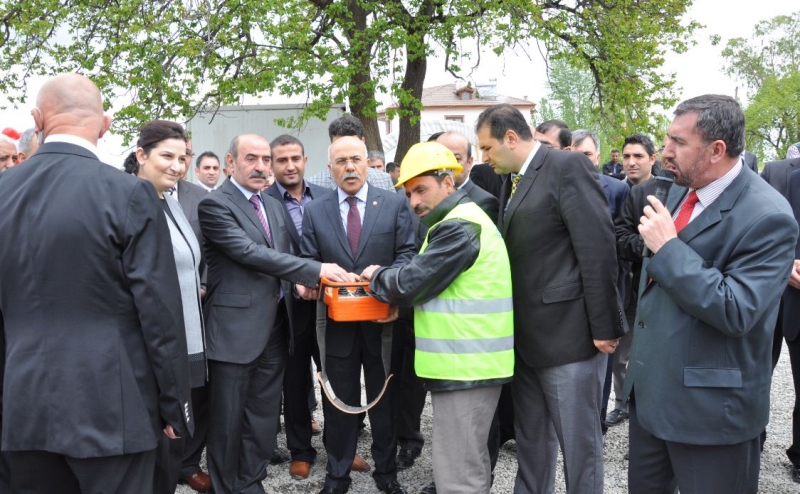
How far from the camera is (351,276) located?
12.0 feet

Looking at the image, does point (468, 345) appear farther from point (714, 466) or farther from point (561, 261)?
point (714, 466)

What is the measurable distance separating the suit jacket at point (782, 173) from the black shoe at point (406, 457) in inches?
125

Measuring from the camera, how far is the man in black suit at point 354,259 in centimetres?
405

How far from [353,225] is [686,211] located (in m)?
2.12

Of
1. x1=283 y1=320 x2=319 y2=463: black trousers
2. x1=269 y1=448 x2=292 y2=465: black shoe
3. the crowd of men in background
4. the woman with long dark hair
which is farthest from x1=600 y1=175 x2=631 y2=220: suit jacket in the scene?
the woman with long dark hair

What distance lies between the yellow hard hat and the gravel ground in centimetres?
226

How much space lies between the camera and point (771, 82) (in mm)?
42312

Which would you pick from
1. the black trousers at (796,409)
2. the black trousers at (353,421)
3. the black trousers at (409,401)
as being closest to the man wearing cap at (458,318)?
the black trousers at (353,421)

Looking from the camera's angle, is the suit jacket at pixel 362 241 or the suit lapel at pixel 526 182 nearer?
the suit lapel at pixel 526 182

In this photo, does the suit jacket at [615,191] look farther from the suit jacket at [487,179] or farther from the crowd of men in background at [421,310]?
the suit jacket at [487,179]

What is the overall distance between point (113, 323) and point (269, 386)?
1803 millimetres

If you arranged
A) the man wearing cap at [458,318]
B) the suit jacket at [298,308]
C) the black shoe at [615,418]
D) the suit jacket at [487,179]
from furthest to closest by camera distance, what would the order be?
the black shoe at [615,418]
the suit jacket at [487,179]
the suit jacket at [298,308]
the man wearing cap at [458,318]

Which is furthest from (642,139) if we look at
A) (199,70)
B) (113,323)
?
(199,70)

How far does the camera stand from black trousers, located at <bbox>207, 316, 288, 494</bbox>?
3793 mm
